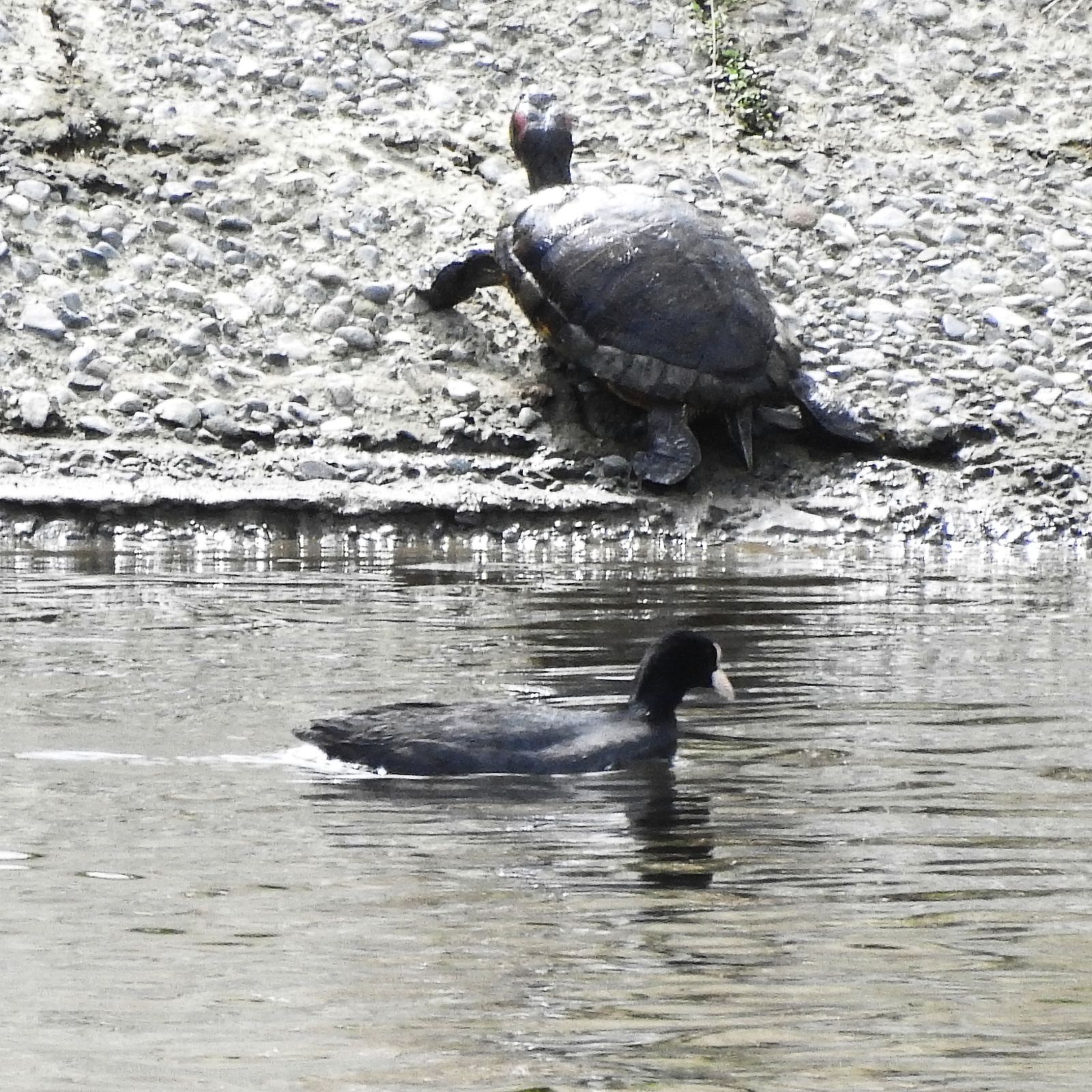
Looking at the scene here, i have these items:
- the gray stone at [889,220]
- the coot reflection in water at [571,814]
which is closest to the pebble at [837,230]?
the gray stone at [889,220]

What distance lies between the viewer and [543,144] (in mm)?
13500

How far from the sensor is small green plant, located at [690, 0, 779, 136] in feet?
51.4

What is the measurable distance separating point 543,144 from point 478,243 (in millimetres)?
758

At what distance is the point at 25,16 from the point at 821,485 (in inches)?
274

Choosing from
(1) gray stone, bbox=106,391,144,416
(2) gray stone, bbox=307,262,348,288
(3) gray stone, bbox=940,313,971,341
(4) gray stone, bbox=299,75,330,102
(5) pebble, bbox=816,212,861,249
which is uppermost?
(4) gray stone, bbox=299,75,330,102

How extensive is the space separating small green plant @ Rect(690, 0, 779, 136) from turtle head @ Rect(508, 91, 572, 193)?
2.41 meters

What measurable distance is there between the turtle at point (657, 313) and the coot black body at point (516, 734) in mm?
6172

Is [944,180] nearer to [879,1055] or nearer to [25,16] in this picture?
[25,16]

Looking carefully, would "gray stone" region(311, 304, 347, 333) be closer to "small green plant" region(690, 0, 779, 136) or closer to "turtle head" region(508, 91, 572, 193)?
"turtle head" region(508, 91, 572, 193)

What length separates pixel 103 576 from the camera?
33.1ft

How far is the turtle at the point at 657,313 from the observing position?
39.8 feet

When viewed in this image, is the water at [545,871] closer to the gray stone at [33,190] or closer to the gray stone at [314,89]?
the gray stone at [33,190]

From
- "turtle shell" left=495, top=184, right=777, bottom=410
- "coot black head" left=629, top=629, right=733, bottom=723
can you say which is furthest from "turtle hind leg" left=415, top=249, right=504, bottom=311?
"coot black head" left=629, top=629, right=733, bottom=723

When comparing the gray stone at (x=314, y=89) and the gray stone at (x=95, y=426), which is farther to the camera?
the gray stone at (x=314, y=89)
